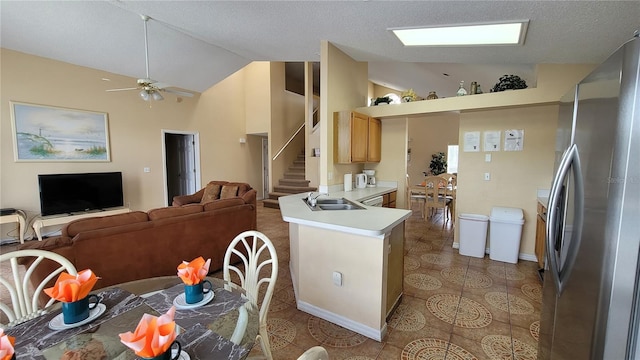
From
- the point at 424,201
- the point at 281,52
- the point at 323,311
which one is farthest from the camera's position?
the point at 424,201

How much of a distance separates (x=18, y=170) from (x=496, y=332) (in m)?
6.57

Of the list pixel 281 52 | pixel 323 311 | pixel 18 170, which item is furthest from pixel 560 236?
pixel 18 170

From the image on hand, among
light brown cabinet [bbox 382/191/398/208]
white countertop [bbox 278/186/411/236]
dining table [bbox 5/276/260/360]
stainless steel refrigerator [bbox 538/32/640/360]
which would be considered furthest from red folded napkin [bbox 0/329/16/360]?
light brown cabinet [bbox 382/191/398/208]

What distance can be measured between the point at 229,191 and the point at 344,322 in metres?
3.60

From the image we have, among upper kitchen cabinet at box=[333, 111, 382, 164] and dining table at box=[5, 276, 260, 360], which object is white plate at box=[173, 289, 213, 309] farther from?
upper kitchen cabinet at box=[333, 111, 382, 164]

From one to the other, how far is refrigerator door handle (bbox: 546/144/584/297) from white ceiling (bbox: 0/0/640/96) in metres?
1.48

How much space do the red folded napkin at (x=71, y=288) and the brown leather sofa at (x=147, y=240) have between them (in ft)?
4.21

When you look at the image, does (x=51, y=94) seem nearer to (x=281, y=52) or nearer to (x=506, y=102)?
(x=281, y=52)

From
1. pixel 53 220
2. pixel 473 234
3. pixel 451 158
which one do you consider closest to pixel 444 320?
pixel 473 234

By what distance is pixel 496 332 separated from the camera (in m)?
2.02

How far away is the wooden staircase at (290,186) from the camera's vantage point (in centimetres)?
691

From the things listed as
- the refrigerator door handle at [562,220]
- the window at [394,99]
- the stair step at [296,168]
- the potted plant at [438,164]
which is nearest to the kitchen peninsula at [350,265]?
the refrigerator door handle at [562,220]

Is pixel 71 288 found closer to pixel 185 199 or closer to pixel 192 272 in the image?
pixel 192 272

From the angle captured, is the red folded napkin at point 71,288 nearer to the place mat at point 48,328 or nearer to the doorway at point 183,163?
the place mat at point 48,328
